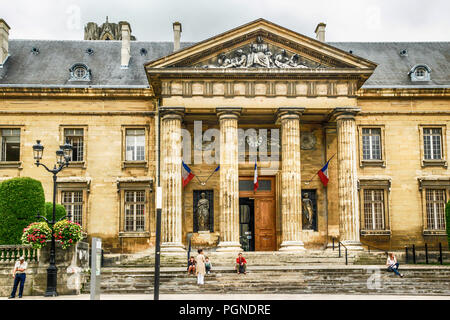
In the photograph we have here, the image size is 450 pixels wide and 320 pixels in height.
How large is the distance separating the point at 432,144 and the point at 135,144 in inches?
626

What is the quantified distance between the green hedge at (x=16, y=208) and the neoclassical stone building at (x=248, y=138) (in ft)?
23.4

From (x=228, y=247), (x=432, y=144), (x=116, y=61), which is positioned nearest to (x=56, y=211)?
(x=228, y=247)

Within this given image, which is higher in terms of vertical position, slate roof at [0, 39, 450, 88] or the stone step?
slate roof at [0, 39, 450, 88]

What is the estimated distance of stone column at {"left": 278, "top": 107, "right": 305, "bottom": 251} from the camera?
89.9 ft

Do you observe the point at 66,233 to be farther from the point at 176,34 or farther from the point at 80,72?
the point at 176,34

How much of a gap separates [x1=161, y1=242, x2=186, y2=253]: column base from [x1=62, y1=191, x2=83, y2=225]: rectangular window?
19.1ft

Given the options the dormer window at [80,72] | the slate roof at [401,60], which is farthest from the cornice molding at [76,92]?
the slate roof at [401,60]

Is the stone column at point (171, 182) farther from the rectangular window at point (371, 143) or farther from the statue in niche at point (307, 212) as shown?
the rectangular window at point (371, 143)

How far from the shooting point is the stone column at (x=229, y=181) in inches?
1073

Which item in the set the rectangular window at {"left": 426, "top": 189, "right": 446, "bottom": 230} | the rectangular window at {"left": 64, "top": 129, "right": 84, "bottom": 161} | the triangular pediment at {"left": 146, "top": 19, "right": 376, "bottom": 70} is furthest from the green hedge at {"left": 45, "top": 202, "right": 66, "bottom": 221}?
the rectangular window at {"left": 426, "top": 189, "right": 446, "bottom": 230}

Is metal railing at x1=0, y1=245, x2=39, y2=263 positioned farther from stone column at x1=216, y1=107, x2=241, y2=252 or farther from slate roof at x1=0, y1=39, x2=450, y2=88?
slate roof at x1=0, y1=39, x2=450, y2=88

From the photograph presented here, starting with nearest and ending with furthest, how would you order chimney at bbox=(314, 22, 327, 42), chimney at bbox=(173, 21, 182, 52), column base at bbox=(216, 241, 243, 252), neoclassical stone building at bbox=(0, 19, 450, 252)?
column base at bbox=(216, 241, 243, 252) → neoclassical stone building at bbox=(0, 19, 450, 252) → chimney at bbox=(173, 21, 182, 52) → chimney at bbox=(314, 22, 327, 42)

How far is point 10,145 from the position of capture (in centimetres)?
3134

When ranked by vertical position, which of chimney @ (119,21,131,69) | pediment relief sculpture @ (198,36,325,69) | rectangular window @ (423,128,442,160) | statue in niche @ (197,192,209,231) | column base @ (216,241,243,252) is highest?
chimney @ (119,21,131,69)
